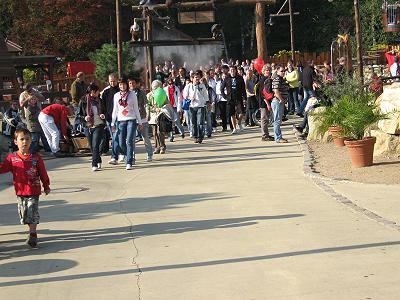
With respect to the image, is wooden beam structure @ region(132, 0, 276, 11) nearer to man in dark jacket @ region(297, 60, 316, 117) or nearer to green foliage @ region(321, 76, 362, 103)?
man in dark jacket @ region(297, 60, 316, 117)

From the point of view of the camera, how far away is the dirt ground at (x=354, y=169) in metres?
13.6

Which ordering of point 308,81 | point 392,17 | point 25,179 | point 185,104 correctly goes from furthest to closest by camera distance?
point 392,17 → point 308,81 → point 185,104 → point 25,179

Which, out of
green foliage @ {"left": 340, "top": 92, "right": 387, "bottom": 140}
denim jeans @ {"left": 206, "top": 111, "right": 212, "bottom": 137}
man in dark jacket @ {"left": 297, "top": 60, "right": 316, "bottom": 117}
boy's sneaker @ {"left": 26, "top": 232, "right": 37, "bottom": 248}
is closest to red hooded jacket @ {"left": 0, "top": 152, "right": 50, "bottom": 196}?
boy's sneaker @ {"left": 26, "top": 232, "right": 37, "bottom": 248}

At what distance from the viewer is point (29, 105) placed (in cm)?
2031

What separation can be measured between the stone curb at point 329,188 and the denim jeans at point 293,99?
9.57 metres

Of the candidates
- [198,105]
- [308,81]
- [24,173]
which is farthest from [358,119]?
[308,81]

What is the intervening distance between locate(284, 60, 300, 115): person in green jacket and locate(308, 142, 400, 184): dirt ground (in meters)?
10.7

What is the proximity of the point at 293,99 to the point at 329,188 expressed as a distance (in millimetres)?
16423

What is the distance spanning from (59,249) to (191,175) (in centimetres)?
618

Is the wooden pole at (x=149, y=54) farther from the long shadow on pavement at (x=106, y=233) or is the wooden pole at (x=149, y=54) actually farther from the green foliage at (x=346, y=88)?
the long shadow on pavement at (x=106, y=233)

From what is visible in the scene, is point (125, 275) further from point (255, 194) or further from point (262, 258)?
point (255, 194)

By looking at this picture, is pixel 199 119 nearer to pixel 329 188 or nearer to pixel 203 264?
pixel 329 188

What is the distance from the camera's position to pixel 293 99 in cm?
2931

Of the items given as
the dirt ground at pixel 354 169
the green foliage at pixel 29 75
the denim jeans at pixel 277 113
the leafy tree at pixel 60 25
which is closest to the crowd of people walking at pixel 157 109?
the denim jeans at pixel 277 113
